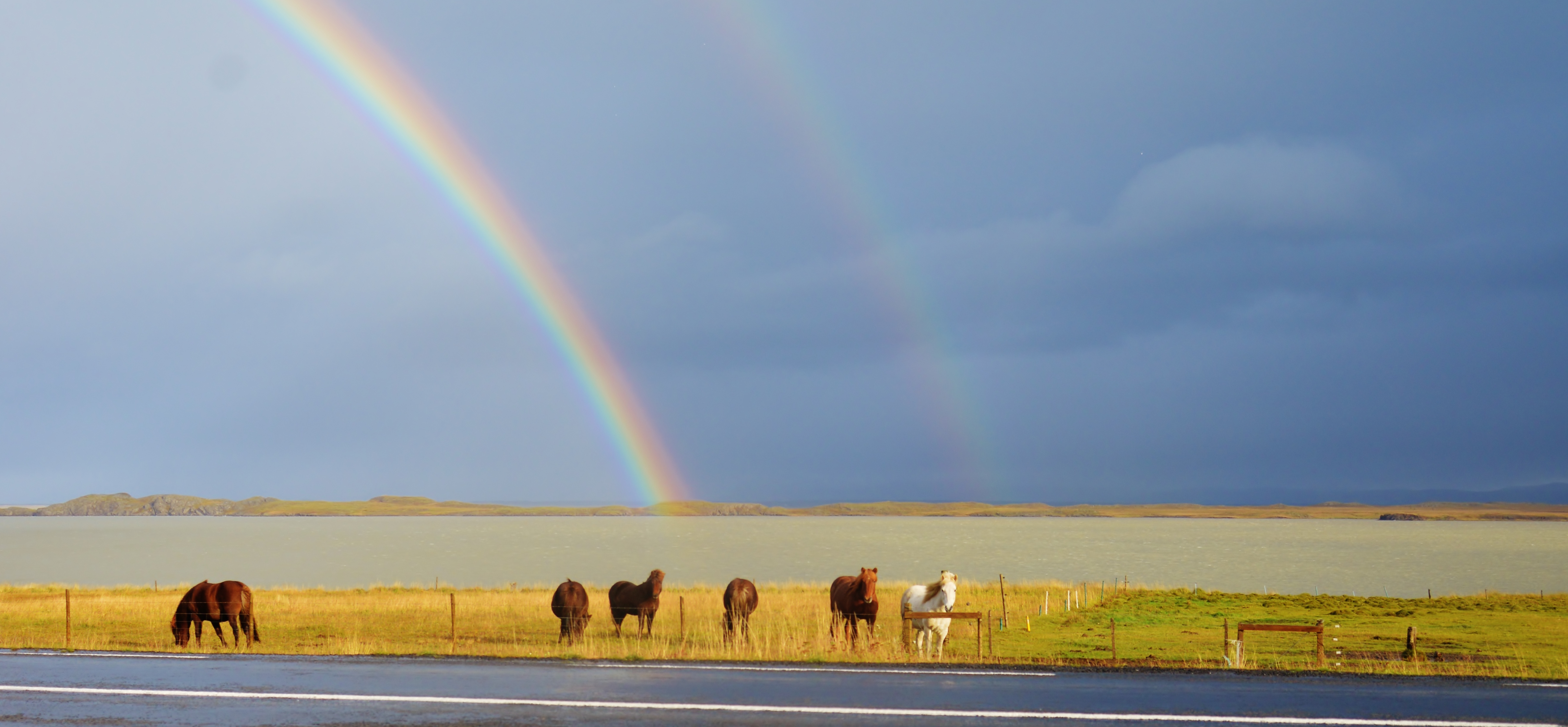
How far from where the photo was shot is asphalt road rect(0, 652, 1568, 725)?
15.0 metres

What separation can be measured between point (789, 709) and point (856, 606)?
460 inches

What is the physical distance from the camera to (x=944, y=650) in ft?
85.7

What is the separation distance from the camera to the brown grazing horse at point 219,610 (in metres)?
27.6

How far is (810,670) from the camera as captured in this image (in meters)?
20.3

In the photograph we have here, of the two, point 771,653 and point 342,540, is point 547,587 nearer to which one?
point 771,653

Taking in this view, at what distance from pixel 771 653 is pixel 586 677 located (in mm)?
4772

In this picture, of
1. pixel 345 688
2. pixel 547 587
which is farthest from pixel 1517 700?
pixel 547 587

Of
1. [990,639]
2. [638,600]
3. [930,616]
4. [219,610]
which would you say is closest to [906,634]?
[930,616]

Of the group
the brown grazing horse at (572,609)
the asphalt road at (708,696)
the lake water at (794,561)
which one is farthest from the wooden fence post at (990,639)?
the lake water at (794,561)

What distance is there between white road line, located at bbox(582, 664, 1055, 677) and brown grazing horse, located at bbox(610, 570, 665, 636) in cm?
956

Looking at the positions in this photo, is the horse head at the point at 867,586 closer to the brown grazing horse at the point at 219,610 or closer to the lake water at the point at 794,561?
the brown grazing horse at the point at 219,610

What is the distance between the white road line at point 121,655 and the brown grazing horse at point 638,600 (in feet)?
37.0

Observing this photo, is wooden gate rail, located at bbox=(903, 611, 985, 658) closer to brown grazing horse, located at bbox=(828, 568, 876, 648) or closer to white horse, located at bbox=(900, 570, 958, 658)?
white horse, located at bbox=(900, 570, 958, 658)

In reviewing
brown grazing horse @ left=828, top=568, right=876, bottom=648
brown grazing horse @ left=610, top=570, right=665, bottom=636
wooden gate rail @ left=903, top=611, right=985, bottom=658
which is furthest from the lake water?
wooden gate rail @ left=903, top=611, right=985, bottom=658
